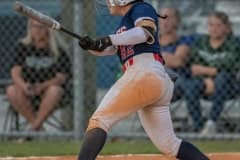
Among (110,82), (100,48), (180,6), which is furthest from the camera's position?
(180,6)

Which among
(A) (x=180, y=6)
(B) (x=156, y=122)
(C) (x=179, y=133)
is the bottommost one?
(C) (x=179, y=133)

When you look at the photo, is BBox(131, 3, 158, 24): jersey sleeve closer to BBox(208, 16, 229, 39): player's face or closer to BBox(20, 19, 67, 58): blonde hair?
BBox(208, 16, 229, 39): player's face

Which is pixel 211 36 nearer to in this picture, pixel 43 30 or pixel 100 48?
pixel 43 30

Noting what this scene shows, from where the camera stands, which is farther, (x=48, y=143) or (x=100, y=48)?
(x=48, y=143)

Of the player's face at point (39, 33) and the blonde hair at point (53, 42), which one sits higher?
the player's face at point (39, 33)

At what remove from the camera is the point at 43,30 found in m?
8.85

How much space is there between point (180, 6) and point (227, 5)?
0.56 meters

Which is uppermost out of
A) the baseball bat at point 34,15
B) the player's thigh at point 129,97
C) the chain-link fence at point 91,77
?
the baseball bat at point 34,15

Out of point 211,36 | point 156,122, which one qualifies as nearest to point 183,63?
point 211,36

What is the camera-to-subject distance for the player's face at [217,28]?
8.77m

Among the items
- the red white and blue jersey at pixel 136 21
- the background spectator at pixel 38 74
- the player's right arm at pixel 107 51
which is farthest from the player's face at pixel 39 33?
the red white and blue jersey at pixel 136 21

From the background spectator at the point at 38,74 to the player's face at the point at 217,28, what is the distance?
60.5 inches

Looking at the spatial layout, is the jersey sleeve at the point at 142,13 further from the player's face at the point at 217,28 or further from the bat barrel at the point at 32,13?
the player's face at the point at 217,28

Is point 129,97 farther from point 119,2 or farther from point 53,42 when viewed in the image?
point 53,42
